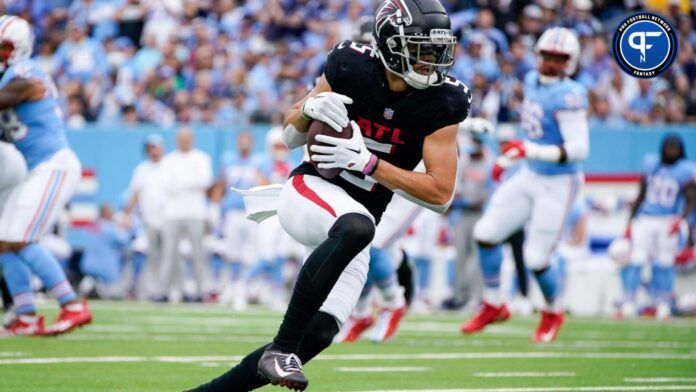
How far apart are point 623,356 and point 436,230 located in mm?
6786

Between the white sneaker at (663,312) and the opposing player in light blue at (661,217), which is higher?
the opposing player in light blue at (661,217)

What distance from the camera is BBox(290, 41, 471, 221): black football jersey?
5129 millimetres

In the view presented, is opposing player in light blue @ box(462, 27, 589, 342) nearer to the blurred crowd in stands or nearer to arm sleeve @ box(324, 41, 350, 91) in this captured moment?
arm sleeve @ box(324, 41, 350, 91)

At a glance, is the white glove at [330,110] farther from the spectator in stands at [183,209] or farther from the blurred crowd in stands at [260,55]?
the blurred crowd in stands at [260,55]

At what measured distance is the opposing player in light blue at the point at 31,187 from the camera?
8.20 m

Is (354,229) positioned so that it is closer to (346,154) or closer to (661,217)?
(346,154)

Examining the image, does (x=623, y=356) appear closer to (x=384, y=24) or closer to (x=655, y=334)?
(x=655, y=334)

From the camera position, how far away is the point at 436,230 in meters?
14.9

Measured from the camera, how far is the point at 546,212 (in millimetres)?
9352

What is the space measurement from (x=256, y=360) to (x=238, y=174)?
31.9 feet

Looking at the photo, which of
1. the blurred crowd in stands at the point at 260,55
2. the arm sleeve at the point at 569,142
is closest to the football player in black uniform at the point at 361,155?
the arm sleeve at the point at 569,142

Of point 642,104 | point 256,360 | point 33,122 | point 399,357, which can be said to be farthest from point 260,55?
point 256,360

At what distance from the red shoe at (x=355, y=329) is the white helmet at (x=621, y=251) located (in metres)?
4.94

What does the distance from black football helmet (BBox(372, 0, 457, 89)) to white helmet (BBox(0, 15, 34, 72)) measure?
3814 millimetres
